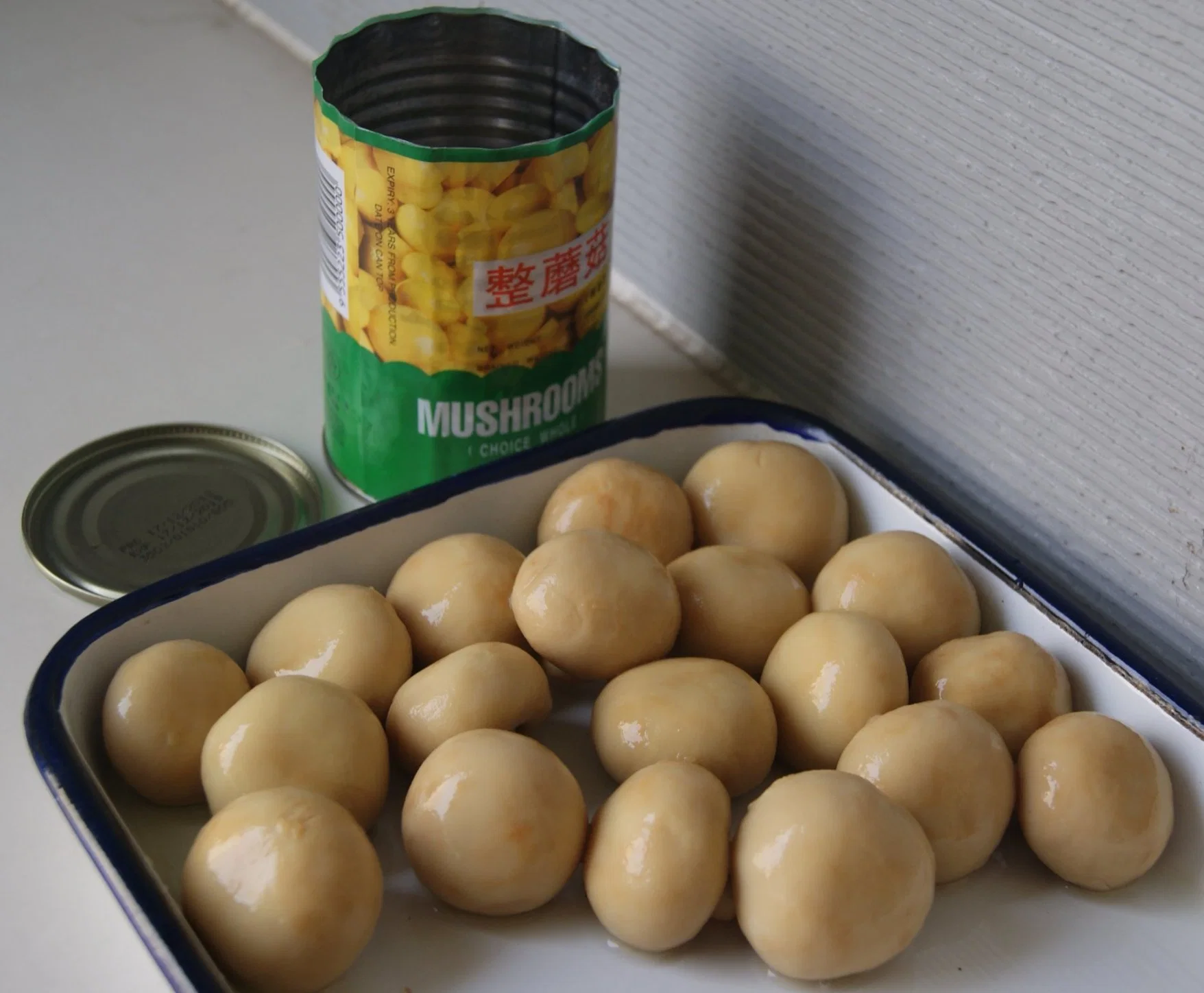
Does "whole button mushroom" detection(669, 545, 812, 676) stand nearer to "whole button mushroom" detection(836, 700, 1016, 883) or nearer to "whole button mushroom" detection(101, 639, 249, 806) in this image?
"whole button mushroom" detection(836, 700, 1016, 883)

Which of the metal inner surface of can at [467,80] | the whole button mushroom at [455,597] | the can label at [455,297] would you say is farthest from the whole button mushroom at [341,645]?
the metal inner surface of can at [467,80]

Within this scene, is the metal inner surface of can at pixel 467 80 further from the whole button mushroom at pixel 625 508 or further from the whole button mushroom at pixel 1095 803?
the whole button mushroom at pixel 1095 803

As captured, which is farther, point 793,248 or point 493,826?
point 793,248

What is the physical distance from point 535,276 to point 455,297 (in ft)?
0.12

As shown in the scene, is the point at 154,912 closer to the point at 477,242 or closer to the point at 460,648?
the point at 460,648

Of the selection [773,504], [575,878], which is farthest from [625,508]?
[575,878]

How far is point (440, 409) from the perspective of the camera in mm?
670

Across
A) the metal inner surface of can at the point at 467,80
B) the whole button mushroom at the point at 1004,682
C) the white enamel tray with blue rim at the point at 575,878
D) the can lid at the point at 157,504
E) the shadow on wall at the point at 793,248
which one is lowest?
the can lid at the point at 157,504

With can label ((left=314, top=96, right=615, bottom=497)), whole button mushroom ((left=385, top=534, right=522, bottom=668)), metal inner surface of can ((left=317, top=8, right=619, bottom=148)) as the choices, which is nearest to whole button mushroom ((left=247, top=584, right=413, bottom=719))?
whole button mushroom ((left=385, top=534, right=522, bottom=668))

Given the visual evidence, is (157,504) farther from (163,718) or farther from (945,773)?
(945,773)

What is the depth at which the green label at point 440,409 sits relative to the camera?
2.19 feet

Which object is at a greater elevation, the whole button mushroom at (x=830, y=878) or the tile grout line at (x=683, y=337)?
the whole button mushroom at (x=830, y=878)

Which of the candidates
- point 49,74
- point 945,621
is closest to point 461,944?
point 945,621

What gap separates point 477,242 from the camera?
62cm
